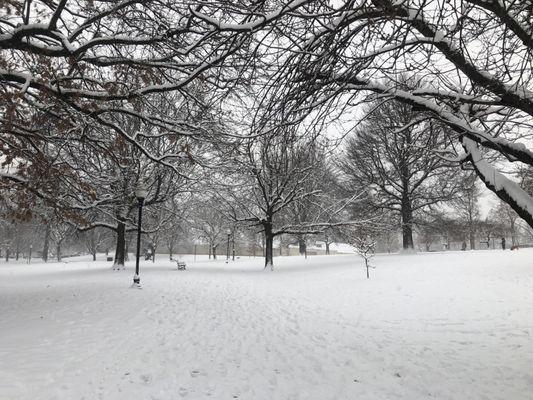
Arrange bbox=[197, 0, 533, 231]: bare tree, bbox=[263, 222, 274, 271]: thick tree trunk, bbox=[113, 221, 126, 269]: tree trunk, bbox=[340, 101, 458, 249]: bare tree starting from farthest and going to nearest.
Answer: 1. bbox=[340, 101, 458, 249]: bare tree
2. bbox=[263, 222, 274, 271]: thick tree trunk
3. bbox=[113, 221, 126, 269]: tree trunk
4. bbox=[197, 0, 533, 231]: bare tree

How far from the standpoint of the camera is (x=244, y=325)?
24.8ft

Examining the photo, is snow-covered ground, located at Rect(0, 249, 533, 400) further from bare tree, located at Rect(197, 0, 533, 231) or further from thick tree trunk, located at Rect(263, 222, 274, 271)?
thick tree trunk, located at Rect(263, 222, 274, 271)

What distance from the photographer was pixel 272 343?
6223 millimetres

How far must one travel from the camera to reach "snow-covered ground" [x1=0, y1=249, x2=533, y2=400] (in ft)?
14.0

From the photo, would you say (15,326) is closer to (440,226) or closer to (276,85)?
(276,85)

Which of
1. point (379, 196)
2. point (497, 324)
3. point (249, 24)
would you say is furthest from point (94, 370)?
point (379, 196)

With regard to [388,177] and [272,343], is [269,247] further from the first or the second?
[272,343]

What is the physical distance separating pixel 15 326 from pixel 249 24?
671 cm

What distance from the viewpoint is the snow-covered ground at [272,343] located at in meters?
4.26

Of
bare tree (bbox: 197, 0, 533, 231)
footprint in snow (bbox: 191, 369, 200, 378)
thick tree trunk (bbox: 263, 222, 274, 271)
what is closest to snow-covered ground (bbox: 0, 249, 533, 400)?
footprint in snow (bbox: 191, 369, 200, 378)

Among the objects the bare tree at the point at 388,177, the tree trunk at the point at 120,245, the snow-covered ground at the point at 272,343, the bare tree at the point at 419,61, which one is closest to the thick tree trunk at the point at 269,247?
the bare tree at the point at 388,177

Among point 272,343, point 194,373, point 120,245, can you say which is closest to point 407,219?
point 120,245

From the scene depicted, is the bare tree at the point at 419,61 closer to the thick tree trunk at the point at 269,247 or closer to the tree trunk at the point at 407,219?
the thick tree trunk at the point at 269,247

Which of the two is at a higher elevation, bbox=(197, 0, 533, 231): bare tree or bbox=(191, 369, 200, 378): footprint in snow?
bbox=(197, 0, 533, 231): bare tree
